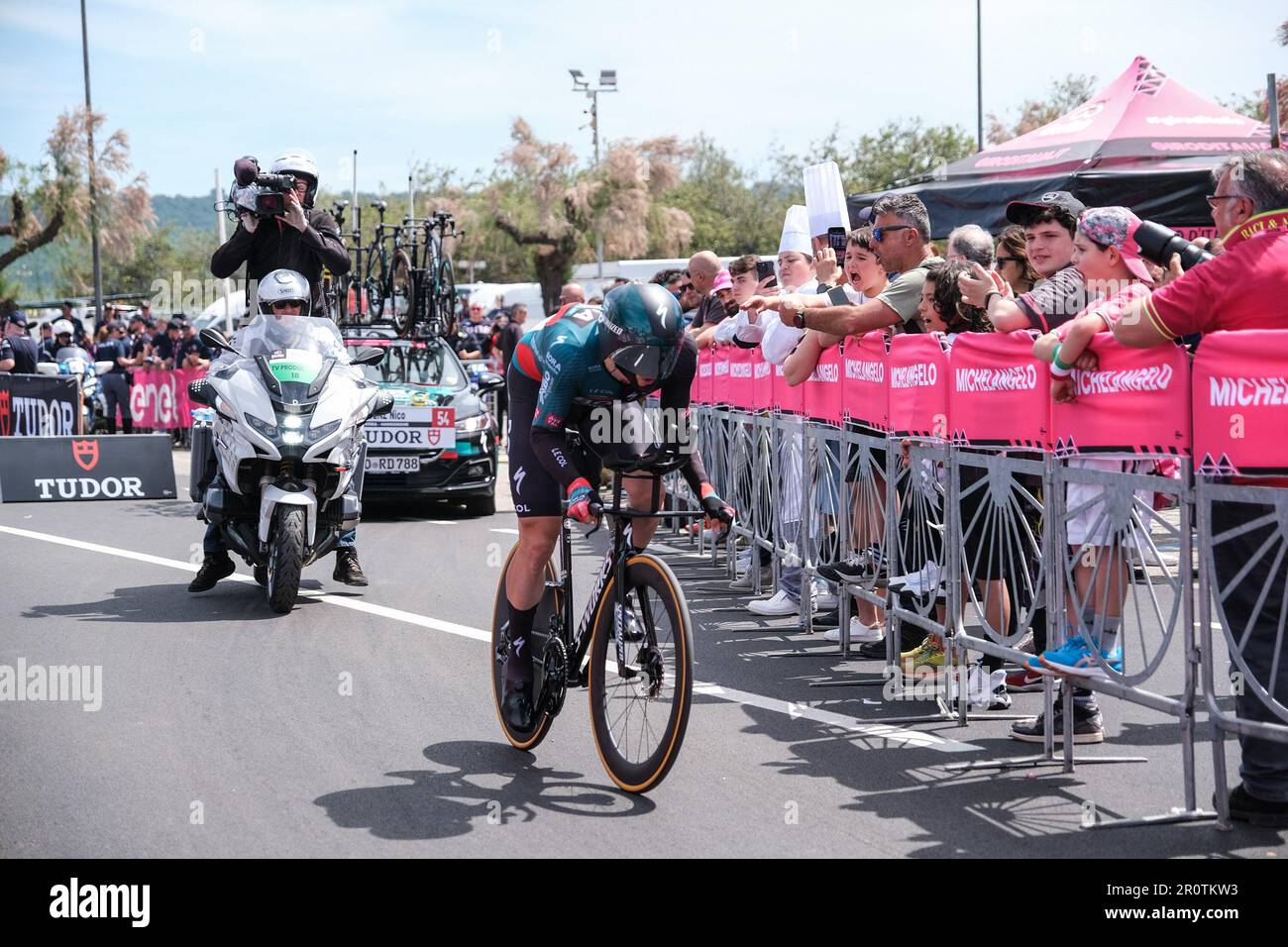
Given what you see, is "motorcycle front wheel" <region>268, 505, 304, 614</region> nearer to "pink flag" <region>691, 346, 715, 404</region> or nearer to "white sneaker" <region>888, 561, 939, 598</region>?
"white sneaker" <region>888, 561, 939, 598</region>

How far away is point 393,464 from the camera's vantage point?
14.0 meters

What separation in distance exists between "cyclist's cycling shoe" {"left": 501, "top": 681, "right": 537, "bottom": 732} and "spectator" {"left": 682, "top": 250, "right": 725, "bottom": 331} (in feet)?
22.1

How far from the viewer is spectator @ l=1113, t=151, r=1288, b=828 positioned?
181 inches

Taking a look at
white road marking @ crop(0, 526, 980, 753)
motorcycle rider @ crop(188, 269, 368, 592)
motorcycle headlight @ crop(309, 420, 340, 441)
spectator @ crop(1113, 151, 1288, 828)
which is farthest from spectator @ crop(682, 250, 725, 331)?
spectator @ crop(1113, 151, 1288, 828)

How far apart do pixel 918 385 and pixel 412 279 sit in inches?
458

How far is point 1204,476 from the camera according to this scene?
4.66m

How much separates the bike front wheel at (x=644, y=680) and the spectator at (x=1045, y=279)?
6.88 ft

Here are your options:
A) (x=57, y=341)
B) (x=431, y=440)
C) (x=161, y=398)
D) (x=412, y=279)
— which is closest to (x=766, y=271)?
(x=431, y=440)

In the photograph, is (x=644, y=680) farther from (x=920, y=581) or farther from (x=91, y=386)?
(x=91, y=386)

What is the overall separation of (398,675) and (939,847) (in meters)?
3.52

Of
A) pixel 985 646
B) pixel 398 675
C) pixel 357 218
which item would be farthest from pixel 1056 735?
pixel 357 218

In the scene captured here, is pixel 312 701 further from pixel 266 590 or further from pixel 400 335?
pixel 400 335

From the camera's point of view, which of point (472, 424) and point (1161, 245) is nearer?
point (1161, 245)

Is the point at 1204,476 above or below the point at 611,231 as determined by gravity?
below
